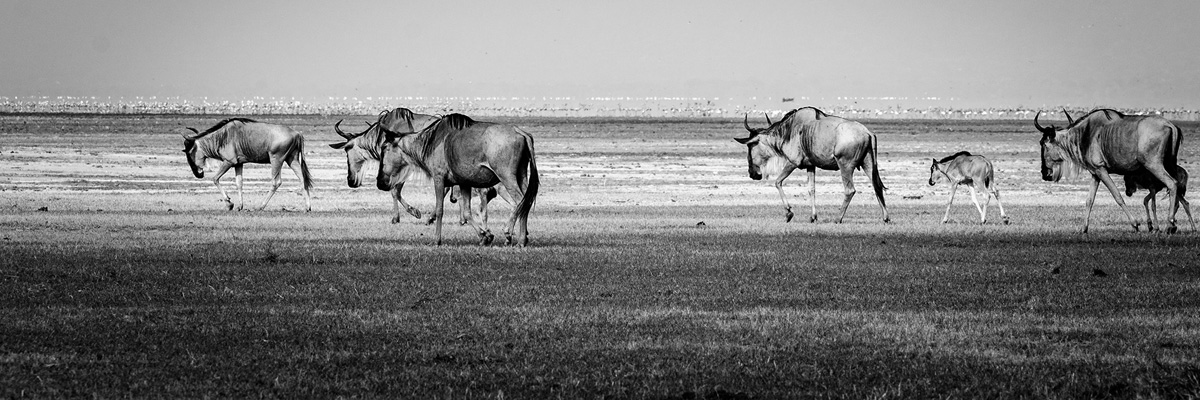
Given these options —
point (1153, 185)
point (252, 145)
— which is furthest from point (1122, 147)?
point (252, 145)

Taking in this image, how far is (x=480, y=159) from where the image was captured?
730 inches

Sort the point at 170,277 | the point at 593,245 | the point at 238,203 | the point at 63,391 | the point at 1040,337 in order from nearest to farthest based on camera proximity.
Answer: the point at 63,391, the point at 1040,337, the point at 170,277, the point at 593,245, the point at 238,203

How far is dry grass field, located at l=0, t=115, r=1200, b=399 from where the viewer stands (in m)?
9.23

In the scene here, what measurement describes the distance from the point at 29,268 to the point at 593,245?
704cm

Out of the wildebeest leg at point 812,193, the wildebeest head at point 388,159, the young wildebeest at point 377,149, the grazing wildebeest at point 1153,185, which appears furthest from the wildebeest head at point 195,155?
the grazing wildebeest at point 1153,185

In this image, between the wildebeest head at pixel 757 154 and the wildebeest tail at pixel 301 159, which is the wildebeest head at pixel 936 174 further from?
the wildebeest tail at pixel 301 159

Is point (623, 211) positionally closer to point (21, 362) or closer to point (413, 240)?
point (413, 240)

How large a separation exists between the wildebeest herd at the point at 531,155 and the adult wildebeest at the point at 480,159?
1 cm

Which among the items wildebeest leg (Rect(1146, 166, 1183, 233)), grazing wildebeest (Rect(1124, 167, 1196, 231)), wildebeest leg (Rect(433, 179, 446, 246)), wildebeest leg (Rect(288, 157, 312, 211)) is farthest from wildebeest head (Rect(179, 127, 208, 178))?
wildebeest leg (Rect(1146, 166, 1183, 233))

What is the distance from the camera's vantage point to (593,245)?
18844 mm

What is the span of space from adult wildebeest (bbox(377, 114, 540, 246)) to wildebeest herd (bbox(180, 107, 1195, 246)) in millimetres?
13

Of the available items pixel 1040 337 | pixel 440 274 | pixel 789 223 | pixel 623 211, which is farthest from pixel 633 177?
pixel 1040 337

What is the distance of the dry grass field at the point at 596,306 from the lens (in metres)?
9.23

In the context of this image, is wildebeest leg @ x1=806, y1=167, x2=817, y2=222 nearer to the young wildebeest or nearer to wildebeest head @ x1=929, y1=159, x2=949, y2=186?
wildebeest head @ x1=929, y1=159, x2=949, y2=186
